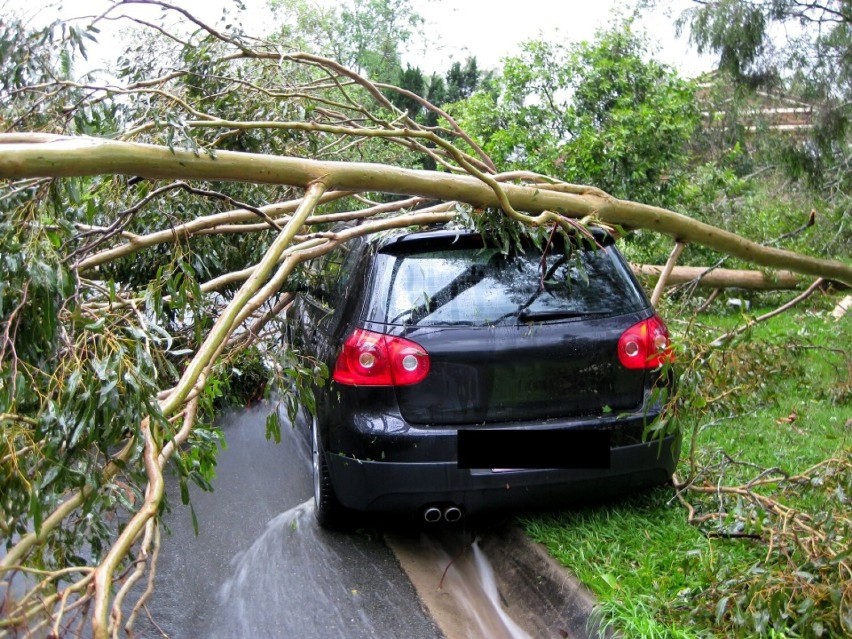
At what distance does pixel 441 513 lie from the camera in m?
3.79

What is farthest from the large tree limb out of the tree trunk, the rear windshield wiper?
the tree trunk

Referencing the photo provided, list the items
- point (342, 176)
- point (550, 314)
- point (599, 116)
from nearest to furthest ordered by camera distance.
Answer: point (342, 176) < point (550, 314) < point (599, 116)

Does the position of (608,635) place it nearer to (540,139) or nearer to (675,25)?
(675,25)

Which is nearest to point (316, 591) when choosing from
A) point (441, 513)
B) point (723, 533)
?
point (441, 513)

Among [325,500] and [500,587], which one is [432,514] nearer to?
[500,587]

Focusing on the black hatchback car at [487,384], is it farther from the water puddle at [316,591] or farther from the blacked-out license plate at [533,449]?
the water puddle at [316,591]

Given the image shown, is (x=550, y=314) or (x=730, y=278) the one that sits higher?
(x=550, y=314)

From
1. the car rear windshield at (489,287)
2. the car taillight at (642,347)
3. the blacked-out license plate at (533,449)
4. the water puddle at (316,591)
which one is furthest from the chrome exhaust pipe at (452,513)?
the car taillight at (642,347)

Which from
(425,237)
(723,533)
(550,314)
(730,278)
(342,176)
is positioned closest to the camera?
(723,533)

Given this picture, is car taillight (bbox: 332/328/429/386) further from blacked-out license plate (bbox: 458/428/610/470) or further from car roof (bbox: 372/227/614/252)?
car roof (bbox: 372/227/614/252)

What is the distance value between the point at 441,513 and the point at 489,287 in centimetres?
110

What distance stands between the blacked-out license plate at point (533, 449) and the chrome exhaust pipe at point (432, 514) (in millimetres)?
291

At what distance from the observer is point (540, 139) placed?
30.0ft

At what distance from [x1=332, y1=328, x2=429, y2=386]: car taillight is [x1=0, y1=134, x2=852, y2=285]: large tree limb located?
2.40ft
